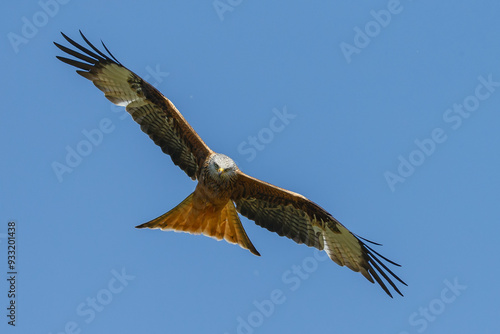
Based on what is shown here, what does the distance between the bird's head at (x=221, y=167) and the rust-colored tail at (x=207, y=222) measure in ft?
2.02

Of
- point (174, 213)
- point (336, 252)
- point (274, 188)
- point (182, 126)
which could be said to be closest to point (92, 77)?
point (182, 126)

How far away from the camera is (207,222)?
13.9 metres

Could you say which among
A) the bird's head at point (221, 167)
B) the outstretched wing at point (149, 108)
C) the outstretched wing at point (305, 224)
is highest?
the outstretched wing at point (149, 108)

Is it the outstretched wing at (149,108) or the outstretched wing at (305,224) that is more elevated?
the outstretched wing at (149,108)

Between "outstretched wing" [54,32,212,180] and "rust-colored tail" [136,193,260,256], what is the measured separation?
0.66 metres

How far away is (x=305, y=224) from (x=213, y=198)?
1688mm

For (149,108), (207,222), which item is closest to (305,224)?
(207,222)

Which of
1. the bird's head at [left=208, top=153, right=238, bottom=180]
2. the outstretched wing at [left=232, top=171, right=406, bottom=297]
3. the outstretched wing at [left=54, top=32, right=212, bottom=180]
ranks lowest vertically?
the outstretched wing at [left=232, top=171, right=406, bottom=297]

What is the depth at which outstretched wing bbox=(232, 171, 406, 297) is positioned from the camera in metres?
13.9

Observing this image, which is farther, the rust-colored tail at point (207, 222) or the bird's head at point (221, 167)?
the rust-colored tail at point (207, 222)

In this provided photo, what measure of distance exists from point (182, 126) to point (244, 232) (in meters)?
1.92

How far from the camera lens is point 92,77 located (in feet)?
45.5

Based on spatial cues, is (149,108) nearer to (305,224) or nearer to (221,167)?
(221,167)

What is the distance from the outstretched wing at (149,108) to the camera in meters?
13.7
